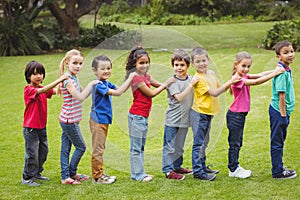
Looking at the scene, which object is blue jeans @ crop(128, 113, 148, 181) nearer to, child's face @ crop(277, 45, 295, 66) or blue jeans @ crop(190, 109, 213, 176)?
blue jeans @ crop(190, 109, 213, 176)

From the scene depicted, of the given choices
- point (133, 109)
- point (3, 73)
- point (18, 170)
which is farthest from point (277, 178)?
point (3, 73)

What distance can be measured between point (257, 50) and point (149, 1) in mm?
14327

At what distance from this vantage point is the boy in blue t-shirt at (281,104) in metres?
4.56

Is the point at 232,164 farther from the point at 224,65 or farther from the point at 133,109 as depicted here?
the point at 224,65

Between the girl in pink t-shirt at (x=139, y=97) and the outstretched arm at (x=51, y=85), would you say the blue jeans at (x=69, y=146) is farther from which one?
the girl in pink t-shirt at (x=139, y=97)

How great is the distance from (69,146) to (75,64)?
0.83 metres

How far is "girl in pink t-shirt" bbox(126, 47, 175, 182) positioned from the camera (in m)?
4.36

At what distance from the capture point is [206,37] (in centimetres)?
1947

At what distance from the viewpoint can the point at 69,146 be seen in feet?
15.5

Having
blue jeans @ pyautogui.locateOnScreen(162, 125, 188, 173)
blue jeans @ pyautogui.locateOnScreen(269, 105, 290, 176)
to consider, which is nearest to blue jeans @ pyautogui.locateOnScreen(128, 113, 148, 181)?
blue jeans @ pyautogui.locateOnScreen(162, 125, 188, 173)

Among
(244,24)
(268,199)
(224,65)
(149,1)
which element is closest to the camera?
(268,199)

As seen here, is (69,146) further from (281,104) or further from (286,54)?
(286,54)

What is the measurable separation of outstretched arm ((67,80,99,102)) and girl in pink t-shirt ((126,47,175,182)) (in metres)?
0.35

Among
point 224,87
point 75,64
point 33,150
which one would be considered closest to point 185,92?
point 224,87
